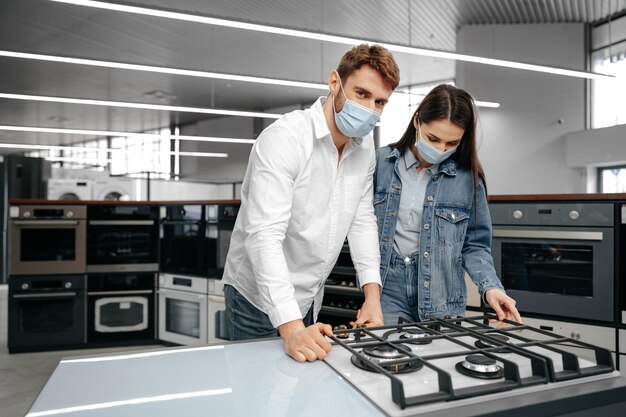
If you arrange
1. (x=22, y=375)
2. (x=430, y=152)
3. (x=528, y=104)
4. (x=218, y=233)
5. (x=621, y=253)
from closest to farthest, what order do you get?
(x=430, y=152)
(x=621, y=253)
(x=22, y=375)
(x=218, y=233)
(x=528, y=104)

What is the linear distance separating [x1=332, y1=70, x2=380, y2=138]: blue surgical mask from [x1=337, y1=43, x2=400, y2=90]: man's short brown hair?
77 millimetres

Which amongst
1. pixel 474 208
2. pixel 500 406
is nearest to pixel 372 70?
pixel 474 208

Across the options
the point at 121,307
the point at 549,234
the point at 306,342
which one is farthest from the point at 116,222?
the point at 306,342

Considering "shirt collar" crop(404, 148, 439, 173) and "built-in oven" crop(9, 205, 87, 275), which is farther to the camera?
"built-in oven" crop(9, 205, 87, 275)

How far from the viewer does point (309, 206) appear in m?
1.28

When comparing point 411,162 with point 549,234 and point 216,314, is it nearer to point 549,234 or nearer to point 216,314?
point 549,234

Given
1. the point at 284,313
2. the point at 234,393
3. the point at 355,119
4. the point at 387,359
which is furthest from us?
the point at 355,119

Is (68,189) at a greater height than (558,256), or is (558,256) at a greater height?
(68,189)

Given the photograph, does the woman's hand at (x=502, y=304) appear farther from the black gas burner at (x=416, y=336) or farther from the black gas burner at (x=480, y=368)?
the black gas burner at (x=480, y=368)

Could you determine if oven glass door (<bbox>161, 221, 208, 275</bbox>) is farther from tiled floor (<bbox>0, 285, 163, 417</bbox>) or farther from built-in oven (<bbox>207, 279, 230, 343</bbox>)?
tiled floor (<bbox>0, 285, 163, 417</bbox>)

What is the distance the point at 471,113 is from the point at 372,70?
36 centimetres

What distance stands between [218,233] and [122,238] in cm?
104

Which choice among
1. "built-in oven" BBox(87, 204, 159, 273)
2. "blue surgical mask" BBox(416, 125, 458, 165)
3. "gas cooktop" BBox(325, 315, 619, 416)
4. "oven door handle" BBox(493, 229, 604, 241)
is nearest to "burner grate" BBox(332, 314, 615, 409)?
"gas cooktop" BBox(325, 315, 619, 416)

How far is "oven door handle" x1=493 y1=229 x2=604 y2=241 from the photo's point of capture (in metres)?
2.37
